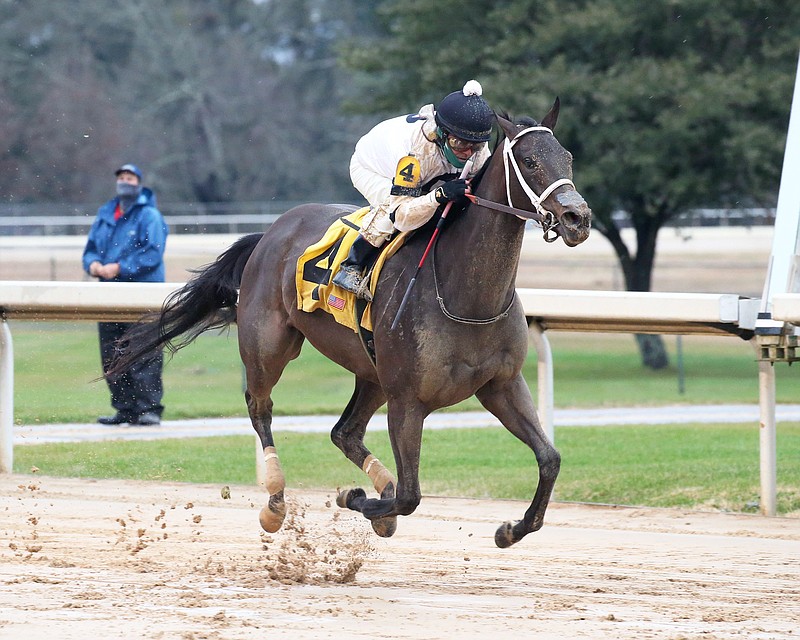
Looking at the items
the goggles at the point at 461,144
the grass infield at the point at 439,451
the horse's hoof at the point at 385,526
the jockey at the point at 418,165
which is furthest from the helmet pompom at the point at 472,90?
the grass infield at the point at 439,451

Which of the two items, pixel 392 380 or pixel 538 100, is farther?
pixel 538 100

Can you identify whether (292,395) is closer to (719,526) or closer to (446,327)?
(719,526)

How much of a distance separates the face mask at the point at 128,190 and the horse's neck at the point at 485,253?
4.76 m

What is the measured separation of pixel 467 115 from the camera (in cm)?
503

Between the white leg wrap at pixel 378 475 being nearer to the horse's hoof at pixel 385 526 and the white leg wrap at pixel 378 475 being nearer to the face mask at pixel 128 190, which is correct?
the horse's hoof at pixel 385 526

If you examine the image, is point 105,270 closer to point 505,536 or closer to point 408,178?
point 408,178

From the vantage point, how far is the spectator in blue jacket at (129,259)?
877 centimetres

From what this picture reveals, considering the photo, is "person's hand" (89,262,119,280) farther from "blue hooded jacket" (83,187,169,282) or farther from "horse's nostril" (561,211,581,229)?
"horse's nostril" (561,211,581,229)

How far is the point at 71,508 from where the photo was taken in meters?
6.81

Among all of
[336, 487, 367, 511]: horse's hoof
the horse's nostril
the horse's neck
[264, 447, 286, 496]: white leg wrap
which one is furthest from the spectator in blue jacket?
the horse's nostril

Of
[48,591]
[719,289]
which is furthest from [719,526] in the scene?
[719,289]

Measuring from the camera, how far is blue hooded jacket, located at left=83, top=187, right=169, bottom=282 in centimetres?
912

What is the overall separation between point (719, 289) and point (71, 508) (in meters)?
15.8

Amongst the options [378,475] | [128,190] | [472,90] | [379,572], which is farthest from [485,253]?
[128,190]
